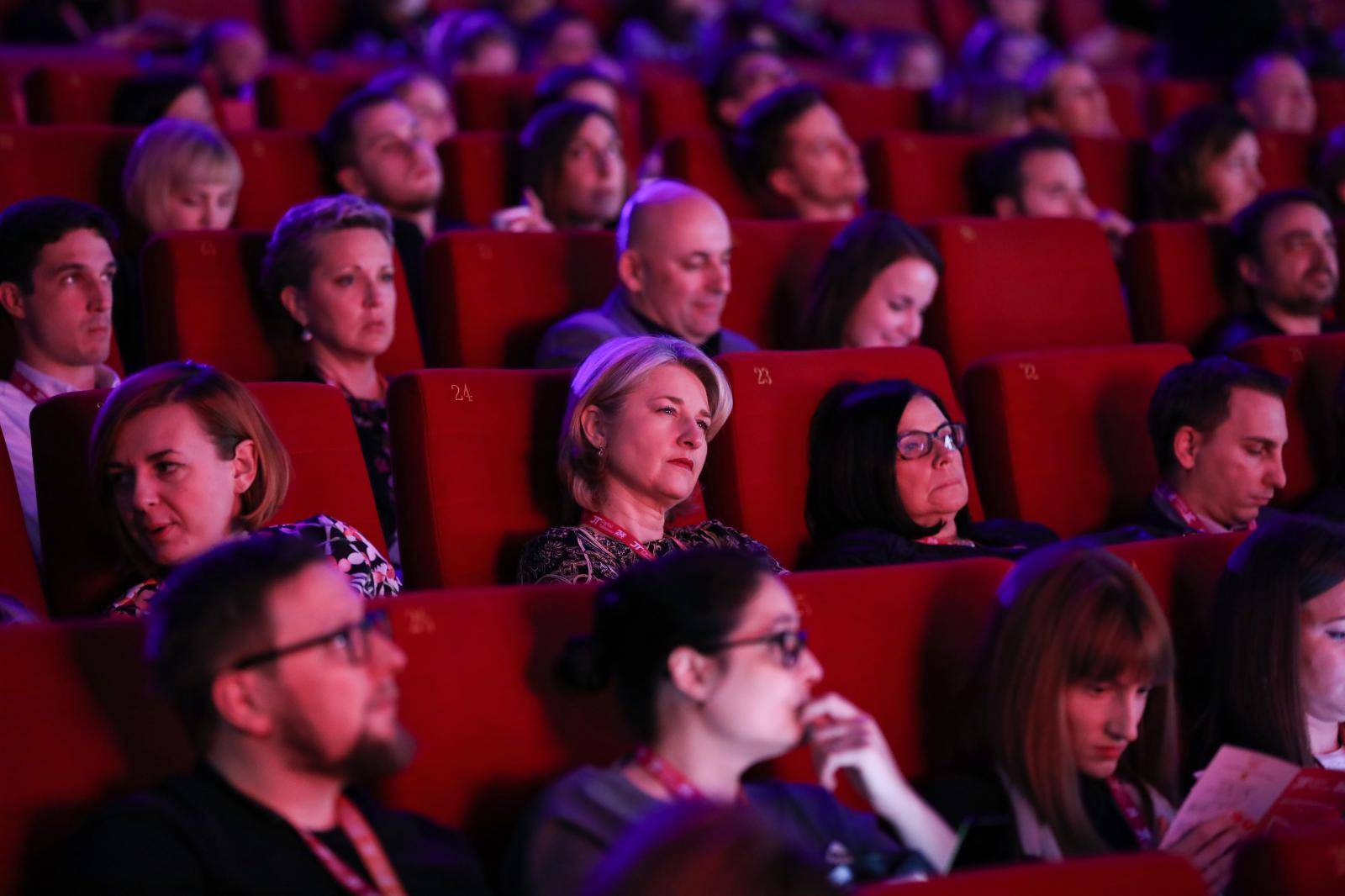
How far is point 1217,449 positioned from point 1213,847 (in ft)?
1.87

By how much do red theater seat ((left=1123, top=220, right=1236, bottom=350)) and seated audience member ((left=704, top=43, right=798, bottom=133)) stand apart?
0.69m

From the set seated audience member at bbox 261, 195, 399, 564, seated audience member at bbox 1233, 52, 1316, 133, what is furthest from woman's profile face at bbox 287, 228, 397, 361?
seated audience member at bbox 1233, 52, 1316, 133

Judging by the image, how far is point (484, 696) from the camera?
0.87 m

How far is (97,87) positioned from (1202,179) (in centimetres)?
152

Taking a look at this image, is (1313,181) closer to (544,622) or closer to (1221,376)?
(1221,376)

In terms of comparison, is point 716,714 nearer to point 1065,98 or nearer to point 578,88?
point 578,88

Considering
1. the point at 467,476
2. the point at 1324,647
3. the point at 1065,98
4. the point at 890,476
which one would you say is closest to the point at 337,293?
the point at 467,476

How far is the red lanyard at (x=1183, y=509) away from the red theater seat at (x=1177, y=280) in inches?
17.8

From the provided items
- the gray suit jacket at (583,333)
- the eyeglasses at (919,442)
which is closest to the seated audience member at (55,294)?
the gray suit jacket at (583,333)

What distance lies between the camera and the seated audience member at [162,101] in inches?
77.9

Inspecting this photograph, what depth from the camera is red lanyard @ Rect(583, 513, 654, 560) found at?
3.87 ft

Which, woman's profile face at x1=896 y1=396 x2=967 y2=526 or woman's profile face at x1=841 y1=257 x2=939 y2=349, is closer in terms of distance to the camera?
woman's profile face at x1=896 y1=396 x2=967 y2=526

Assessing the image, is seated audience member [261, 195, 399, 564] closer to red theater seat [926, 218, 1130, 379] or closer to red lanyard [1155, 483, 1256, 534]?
red theater seat [926, 218, 1130, 379]

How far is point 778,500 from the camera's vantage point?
130 centimetres
